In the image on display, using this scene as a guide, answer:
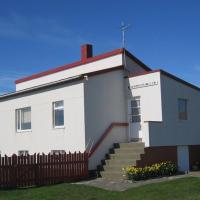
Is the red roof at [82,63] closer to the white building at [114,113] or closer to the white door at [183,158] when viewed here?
the white building at [114,113]

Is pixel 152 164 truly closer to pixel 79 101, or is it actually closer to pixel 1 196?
pixel 79 101

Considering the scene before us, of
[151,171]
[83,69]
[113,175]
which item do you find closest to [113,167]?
[113,175]

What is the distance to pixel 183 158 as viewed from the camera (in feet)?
71.7

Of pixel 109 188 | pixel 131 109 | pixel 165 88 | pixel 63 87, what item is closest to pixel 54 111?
pixel 63 87

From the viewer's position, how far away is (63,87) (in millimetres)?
21078

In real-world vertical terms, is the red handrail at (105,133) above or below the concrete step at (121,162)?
above

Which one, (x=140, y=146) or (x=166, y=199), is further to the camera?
(x=140, y=146)

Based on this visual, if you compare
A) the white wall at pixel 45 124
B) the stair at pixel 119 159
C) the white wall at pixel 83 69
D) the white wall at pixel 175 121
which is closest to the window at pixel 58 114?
the white wall at pixel 45 124

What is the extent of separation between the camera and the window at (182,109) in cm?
2231

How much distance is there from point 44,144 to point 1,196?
7963 millimetres

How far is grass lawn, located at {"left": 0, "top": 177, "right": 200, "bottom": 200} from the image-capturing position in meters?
13.1

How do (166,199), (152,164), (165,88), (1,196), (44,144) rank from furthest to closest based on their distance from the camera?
(44,144) → (165,88) → (152,164) → (1,196) → (166,199)

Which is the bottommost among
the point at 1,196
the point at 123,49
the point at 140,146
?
the point at 1,196

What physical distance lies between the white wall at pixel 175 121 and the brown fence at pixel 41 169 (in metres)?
3.44
